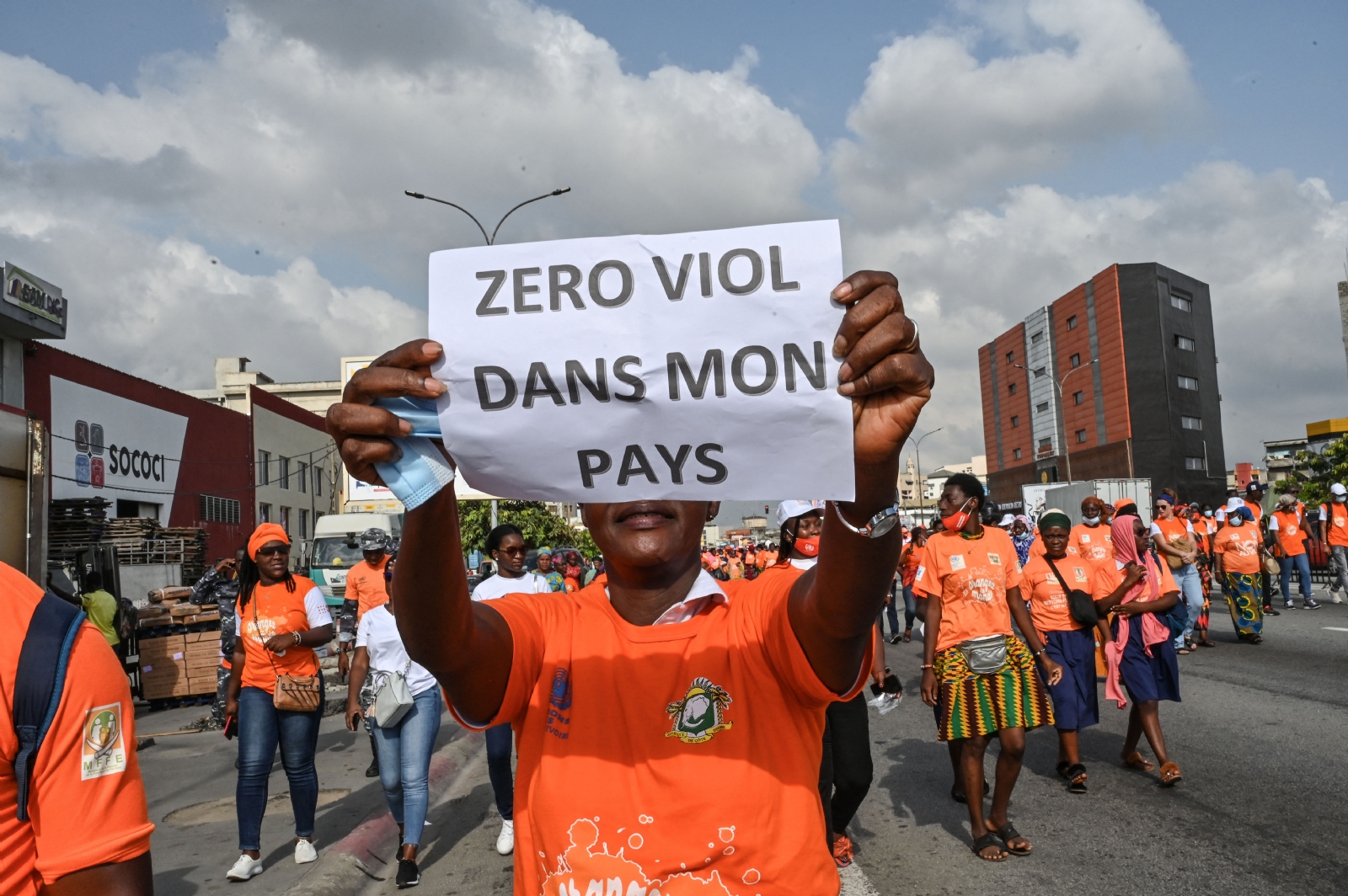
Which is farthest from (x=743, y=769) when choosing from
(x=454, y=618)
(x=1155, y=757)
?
(x=1155, y=757)

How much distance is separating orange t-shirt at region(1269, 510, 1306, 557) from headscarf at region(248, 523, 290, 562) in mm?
16188

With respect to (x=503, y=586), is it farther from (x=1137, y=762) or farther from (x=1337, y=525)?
(x=1337, y=525)

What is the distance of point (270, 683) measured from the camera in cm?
591

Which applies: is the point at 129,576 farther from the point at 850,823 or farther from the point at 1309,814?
the point at 1309,814

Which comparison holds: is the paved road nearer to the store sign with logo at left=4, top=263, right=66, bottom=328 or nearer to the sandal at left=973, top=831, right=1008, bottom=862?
the sandal at left=973, top=831, right=1008, bottom=862

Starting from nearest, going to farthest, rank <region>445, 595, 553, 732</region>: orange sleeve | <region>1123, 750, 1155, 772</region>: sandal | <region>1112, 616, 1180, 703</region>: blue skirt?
1. <region>445, 595, 553, 732</region>: orange sleeve
2. <region>1112, 616, 1180, 703</region>: blue skirt
3. <region>1123, 750, 1155, 772</region>: sandal

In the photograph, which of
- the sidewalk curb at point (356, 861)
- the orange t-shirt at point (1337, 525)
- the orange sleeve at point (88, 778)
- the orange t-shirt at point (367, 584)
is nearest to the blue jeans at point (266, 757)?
the sidewalk curb at point (356, 861)

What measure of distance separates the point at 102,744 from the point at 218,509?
1423 inches

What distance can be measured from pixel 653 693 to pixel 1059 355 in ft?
202

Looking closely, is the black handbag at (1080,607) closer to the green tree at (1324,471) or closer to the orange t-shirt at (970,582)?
the orange t-shirt at (970,582)

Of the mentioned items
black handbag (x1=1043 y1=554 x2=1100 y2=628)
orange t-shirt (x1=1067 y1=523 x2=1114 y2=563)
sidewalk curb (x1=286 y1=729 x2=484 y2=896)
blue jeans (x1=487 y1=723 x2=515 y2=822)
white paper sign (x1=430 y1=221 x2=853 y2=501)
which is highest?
white paper sign (x1=430 y1=221 x2=853 y2=501)

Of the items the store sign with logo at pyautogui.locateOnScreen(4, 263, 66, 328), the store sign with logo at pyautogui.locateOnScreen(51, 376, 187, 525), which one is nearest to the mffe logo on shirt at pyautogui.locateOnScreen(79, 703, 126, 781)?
the store sign with logo at pyautogui.locateOnScreen(4, 263, 66, 328)

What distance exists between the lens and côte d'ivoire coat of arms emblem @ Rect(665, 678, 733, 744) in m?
1.90

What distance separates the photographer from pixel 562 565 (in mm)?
21609
